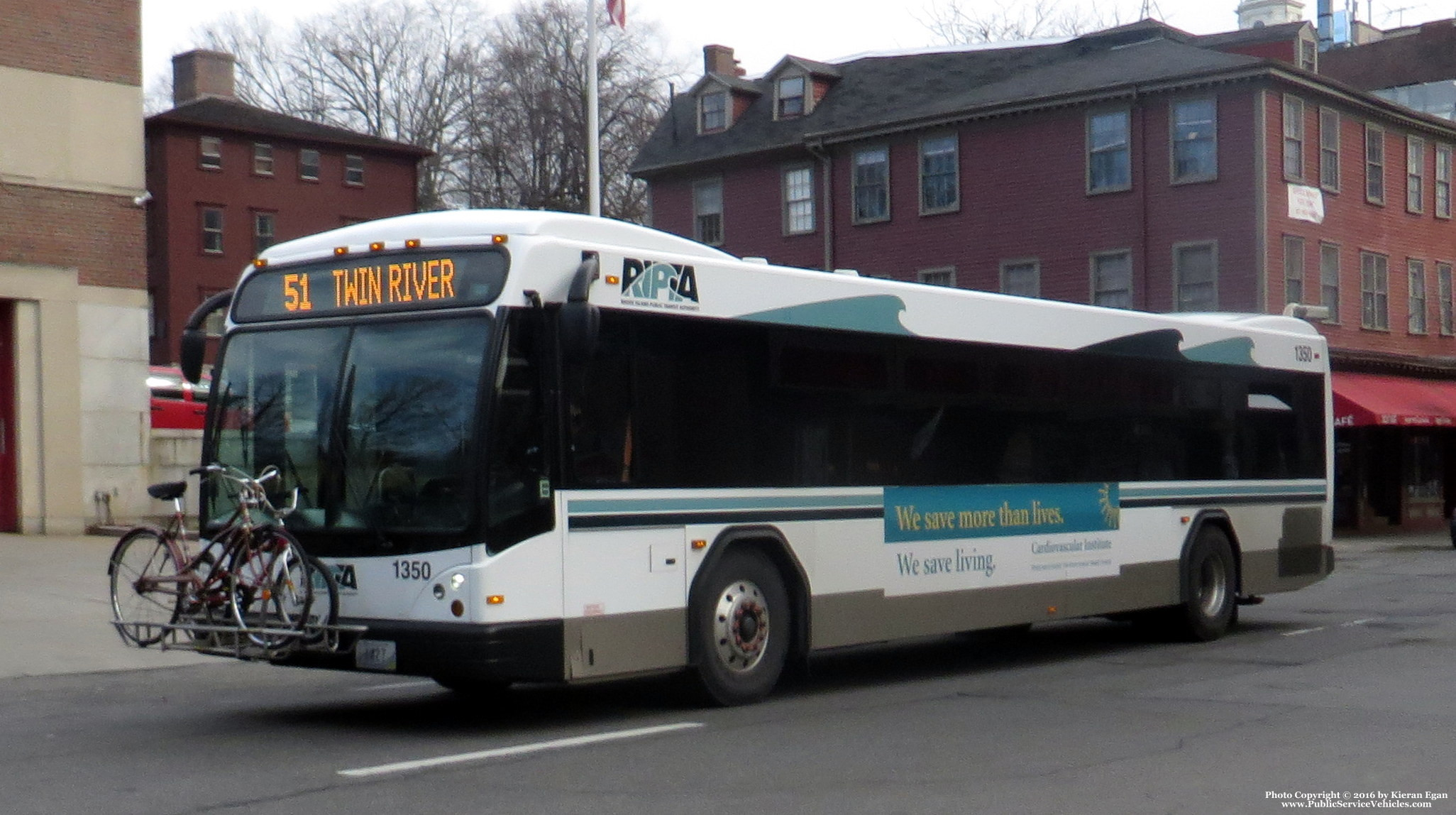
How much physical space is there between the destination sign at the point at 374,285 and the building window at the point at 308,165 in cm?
5019

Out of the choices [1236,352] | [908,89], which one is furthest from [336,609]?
[908,89]

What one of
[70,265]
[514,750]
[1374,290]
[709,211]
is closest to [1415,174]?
[1374,290]

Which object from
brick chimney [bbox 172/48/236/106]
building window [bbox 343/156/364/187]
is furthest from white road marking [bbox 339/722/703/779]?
brick chimney [bbox 172/48/236/106]

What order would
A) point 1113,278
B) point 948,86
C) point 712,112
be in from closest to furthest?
point 1113,278 < point 948,86 < point 712,112

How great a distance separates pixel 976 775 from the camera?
26.8 feet

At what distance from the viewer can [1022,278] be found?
130 ft

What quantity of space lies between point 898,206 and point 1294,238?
9.11m

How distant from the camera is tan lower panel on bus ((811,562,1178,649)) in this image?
449 inches

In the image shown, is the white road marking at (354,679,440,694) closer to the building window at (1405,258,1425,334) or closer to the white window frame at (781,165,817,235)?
the white window frame at (781,165,817,235)

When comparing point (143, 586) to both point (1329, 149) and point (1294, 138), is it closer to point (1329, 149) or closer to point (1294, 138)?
point (1294, 138)

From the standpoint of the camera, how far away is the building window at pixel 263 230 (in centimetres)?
5784

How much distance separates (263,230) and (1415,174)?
35180 mm

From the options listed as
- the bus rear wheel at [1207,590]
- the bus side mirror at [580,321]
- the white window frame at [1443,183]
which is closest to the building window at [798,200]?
the white window frame at [1443,183]

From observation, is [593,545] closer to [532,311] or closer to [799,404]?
[532,311]
